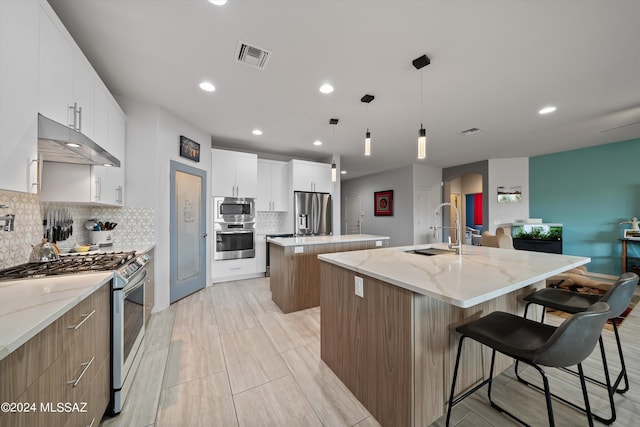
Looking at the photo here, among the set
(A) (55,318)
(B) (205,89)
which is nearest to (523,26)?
(B) (205,89)

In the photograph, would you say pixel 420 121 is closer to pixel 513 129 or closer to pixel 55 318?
pixel 513 129

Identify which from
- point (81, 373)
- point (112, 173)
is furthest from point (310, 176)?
point (81, 373)

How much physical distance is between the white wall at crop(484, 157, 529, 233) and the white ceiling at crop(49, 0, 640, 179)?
1947mm

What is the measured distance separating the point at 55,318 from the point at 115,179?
7.39 ft

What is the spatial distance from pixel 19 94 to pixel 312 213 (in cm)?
412

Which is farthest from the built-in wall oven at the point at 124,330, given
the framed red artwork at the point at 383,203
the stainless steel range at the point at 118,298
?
the framed red artwork at the point at 383,203

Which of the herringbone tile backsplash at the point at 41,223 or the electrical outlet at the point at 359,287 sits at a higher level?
the herringbone tile backsplash at the point at 41,223

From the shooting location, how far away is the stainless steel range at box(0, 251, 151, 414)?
1.41 meters

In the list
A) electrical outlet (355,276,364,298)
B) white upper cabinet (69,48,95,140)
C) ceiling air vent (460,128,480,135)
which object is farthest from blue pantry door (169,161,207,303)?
ceiling air vent (460,128,480,135)

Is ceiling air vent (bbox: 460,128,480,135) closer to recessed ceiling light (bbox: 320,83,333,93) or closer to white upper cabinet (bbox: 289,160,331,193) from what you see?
white upper cabinet (bbox: 289,160,331,193)

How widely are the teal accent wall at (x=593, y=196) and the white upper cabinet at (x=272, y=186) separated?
19.6ft

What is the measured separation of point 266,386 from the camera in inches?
66.4

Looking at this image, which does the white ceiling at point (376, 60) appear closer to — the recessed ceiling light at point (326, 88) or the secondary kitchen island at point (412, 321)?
the recessed ceiling light at point (326, 88)

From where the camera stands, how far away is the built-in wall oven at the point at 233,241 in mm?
4051
